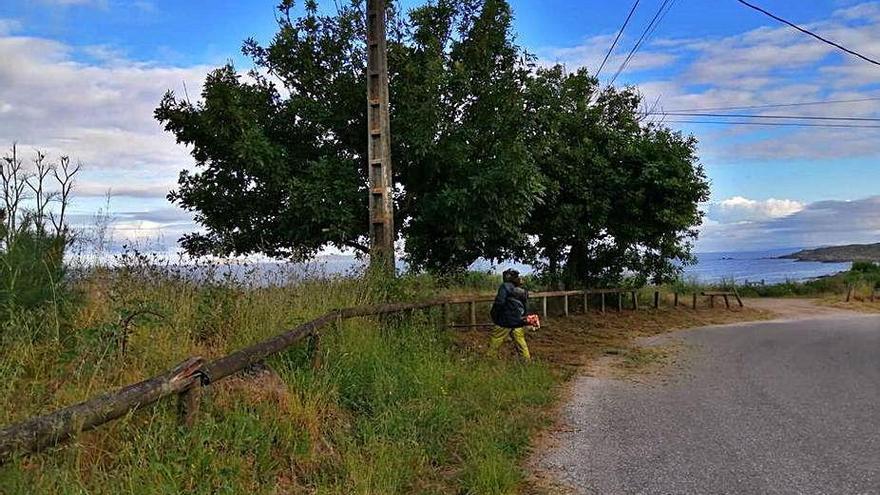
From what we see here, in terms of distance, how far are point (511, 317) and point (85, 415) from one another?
325 inches

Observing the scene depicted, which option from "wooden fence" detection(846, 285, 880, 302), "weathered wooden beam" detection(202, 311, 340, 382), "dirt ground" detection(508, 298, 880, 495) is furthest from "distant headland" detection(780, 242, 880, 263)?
"weathered wooden beam" detection(202, 311, 340, 382)

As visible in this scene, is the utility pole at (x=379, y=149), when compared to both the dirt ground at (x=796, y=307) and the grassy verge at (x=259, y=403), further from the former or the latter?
the dirt ground at (x=796, y=307)

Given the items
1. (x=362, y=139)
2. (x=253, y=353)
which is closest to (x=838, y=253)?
(x=362, y=139)

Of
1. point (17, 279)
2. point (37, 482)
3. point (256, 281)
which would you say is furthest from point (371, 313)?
point (37, 482)

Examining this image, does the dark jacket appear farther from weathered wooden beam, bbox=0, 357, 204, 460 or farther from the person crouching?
weathered wooden beam, bbox=0, 357, 204, 460

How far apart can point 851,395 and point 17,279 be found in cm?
987

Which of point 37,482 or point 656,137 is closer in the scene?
point 37,482

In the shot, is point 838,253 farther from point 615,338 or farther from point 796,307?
point 615,338

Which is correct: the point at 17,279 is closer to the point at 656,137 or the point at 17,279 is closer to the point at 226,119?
the point at 226,119

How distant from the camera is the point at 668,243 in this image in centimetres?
2270

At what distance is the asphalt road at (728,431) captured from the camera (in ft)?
17.9

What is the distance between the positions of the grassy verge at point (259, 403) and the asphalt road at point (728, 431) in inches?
26.2

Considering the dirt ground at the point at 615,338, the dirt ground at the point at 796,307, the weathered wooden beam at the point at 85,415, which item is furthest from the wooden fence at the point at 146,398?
the dirt ground at the point at 796,307

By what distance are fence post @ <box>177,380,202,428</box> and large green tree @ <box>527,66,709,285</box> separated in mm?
15705
